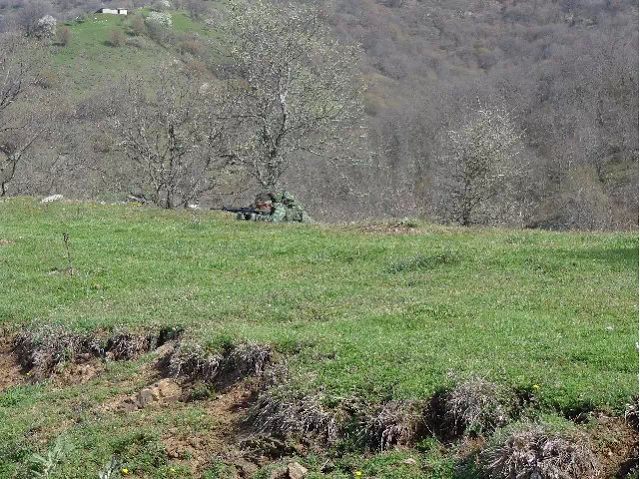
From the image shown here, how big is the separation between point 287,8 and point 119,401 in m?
19.3

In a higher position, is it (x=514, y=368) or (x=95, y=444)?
(x=514, y=368)

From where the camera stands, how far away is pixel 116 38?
268 ft

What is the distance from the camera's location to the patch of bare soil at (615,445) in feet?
17.6

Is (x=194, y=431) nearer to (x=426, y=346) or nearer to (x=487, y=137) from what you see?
(x=426, y=346)

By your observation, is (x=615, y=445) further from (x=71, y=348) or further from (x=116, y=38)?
(x=116, y=38)

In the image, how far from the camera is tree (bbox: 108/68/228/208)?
25.4m

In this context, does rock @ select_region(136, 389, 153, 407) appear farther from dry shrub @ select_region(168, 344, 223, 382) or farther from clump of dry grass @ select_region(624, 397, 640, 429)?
clump of dry grass @ select_region(624, 397, 640, 429)

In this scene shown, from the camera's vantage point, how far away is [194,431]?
7008mm

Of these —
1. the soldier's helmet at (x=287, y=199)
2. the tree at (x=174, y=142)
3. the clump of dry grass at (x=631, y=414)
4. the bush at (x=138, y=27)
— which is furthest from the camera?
the bush at (x=138, y=27)

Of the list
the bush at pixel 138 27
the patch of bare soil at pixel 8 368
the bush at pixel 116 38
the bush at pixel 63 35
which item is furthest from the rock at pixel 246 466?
the bush at pixel 138 27

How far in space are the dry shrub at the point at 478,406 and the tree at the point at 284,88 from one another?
1761cm

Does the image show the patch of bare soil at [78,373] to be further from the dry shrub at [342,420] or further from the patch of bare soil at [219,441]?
the dry shrub at [342,420]

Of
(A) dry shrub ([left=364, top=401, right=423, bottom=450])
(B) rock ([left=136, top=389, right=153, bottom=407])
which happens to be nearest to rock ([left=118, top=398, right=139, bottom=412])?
(B) rock ([left=136, top=389, right=153, bottom=407])

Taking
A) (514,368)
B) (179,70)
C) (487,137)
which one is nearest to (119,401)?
(514,368)
